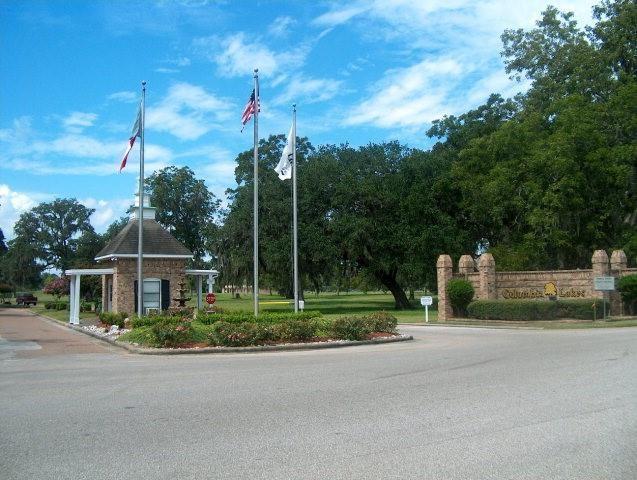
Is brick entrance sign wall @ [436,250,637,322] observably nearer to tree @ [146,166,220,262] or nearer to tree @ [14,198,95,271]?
tree @ [146,166,220,262]

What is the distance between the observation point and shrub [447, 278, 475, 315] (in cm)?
3419

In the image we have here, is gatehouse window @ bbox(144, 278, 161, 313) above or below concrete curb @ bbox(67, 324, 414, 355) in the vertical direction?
above

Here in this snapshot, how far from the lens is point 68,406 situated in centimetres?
945

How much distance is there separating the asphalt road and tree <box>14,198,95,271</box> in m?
69.9

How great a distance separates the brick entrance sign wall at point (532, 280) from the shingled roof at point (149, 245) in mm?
14564

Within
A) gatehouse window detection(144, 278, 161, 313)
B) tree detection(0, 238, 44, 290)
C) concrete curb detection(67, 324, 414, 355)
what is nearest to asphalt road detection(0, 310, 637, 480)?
concrete curb detection(67, 324, 414, 355)

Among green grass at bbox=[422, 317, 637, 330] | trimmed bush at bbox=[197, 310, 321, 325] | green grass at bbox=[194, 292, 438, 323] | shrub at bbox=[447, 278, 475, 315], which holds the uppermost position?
shrub at bbox=[447, 278, 475, 315]

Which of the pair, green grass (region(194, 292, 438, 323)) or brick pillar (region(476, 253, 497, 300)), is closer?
brick pillar (region(476, 253, 497, 300))

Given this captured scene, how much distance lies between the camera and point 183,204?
69.4m

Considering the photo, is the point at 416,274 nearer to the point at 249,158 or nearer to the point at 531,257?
the point at 531,257

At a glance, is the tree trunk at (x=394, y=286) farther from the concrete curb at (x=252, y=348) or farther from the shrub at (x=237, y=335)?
the shrub at (x=237, y=335)

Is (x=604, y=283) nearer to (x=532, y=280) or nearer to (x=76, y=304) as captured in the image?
(x=532, y=280)

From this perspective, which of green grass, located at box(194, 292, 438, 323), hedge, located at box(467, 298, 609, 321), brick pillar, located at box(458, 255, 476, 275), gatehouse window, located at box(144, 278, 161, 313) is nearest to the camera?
hedge, located at box(467, 298, 609, 321)

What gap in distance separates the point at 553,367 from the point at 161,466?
972cm
